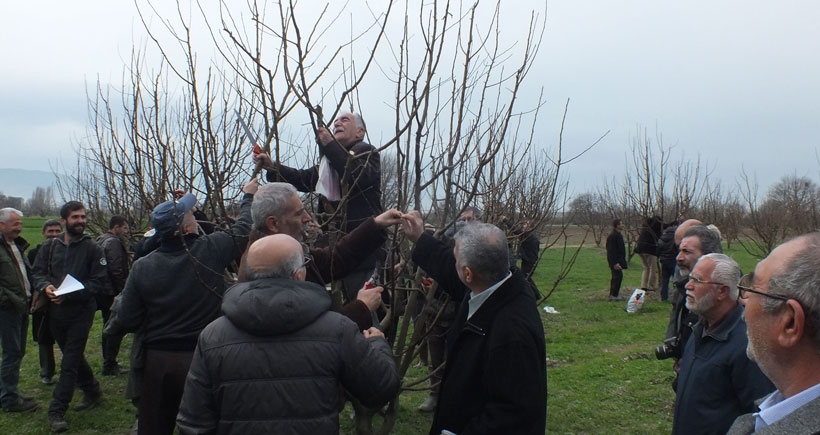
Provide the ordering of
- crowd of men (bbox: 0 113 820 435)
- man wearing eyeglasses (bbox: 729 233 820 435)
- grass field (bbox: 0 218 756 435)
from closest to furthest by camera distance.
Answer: man wearing eyeglasses (bbox: 729 233 820 435) → crowd of men (bbox: 0 113 820 435) → grass field (bbox: 0 218 756 435)

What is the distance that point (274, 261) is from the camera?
95.2 inches

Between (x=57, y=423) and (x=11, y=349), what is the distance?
1.01m

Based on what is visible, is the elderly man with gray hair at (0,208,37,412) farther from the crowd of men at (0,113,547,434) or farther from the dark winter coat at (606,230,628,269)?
the dark winter coat at (606,230,628,269)

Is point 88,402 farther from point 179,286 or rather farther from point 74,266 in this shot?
point 179,286

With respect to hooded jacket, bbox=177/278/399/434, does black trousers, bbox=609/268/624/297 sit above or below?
below

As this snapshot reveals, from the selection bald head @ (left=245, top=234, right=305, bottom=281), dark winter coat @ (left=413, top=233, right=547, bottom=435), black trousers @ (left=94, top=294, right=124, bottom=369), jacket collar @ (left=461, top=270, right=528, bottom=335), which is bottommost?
black trousers @ (left=94, top=294, right=124, bottom=369)

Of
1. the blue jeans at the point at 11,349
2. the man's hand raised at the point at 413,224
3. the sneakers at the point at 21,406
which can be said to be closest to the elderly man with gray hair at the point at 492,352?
the man's hand raised at the point at 413,224

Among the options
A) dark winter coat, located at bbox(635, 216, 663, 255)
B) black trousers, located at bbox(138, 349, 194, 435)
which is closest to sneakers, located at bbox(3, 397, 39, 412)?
black trousers, located at bbox(138, 349, 194, 435)

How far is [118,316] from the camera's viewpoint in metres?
3.64

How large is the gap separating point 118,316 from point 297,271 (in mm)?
1737

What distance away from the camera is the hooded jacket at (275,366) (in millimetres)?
2283

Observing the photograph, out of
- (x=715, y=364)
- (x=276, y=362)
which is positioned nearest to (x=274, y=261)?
(x=276, y=362)

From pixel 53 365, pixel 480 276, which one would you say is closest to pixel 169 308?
pixel 480 276

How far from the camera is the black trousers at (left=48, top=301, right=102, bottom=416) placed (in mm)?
5738
